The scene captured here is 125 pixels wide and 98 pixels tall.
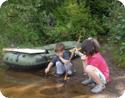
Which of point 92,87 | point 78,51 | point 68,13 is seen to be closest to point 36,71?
point 78,51

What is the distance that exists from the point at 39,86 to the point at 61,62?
0.48 metres

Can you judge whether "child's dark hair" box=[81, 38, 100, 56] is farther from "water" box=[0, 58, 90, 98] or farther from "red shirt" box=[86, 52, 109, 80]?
"water" box=[0, 58, 90, 98]

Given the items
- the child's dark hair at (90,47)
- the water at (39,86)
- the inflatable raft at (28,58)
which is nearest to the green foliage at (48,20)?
the inflatable raft at (28,58)

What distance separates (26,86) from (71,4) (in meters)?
2.40

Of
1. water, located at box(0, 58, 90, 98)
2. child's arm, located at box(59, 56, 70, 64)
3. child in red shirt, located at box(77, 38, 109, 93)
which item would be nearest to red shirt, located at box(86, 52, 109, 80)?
child in red shirt, located at box(77, 38, 109, 93)

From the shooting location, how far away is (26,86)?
183 inches

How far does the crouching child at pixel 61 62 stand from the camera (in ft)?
16.0

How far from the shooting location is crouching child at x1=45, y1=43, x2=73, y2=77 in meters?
4.88

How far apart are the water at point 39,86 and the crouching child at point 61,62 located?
3.9 inches

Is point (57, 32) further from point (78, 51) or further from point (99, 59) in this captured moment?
point (99, 59)

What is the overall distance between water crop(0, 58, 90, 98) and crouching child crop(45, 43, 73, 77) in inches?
3.9

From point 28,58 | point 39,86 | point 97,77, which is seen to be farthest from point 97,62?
point 28,58

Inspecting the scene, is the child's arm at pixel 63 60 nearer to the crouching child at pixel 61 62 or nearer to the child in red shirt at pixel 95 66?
the crouching child at pixel 61 62

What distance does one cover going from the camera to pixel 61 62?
4.89m
